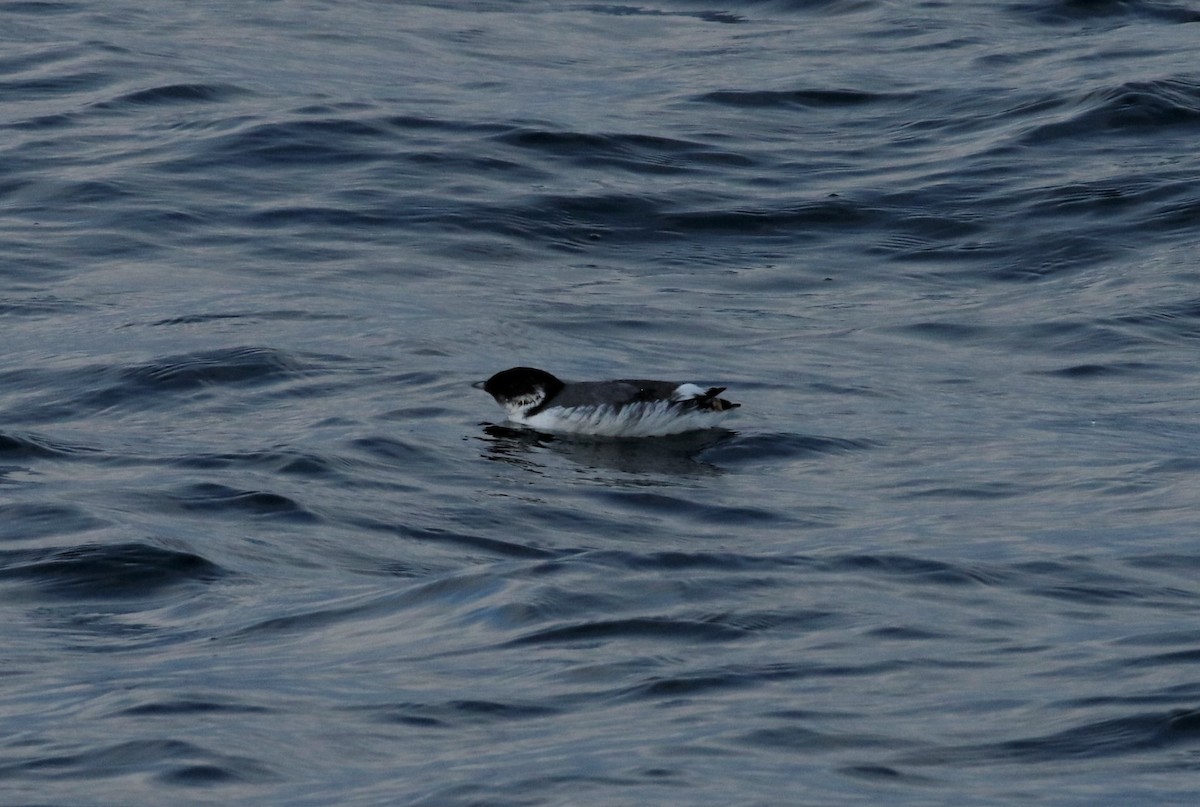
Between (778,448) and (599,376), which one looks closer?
(778,448)

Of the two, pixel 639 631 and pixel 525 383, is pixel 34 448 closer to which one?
pixel 525 383

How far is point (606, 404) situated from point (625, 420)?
18cm

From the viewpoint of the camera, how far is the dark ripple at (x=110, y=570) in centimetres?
906

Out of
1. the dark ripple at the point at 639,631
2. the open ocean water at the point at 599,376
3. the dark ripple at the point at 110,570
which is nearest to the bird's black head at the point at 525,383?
the open ocean water at the point at 599,376

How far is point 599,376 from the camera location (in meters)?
13.6

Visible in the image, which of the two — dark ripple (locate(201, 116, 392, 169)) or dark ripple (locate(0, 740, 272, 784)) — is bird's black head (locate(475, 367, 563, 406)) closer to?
dark ripple (locate(0, 740, 272, 784))

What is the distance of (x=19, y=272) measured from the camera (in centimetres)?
1584

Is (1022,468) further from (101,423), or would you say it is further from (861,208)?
(861,208)

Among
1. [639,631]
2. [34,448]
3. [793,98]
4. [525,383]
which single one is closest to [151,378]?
[34,448]

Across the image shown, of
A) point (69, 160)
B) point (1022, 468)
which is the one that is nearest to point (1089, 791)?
point (1022, 468)

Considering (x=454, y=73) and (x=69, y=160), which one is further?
(x=454, y=73)

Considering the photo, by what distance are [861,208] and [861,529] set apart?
777 centimetres

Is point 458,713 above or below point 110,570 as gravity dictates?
above

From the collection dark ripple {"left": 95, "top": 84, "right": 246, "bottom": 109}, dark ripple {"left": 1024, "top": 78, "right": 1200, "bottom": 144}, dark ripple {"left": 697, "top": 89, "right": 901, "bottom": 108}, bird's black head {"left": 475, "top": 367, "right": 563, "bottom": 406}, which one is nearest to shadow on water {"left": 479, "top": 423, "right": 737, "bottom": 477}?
bird's black head {"left": 475, "top": 367, "right": 563, "bottom": 406}
